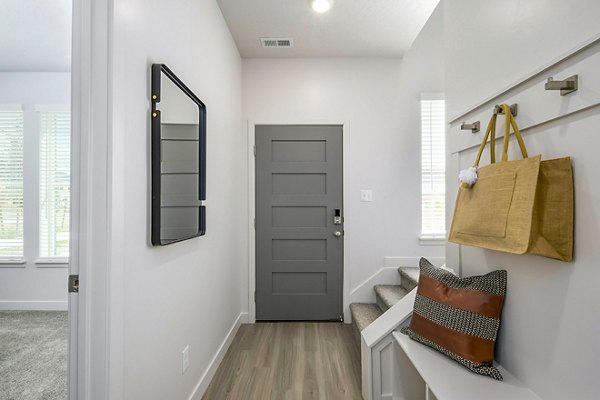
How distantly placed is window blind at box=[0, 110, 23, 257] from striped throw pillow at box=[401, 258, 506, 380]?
12.9 feet

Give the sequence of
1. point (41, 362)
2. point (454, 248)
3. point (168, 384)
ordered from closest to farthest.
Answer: point (168, 384) → point (454, 248) → point (41, 362)

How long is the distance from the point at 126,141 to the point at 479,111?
56.5 inches

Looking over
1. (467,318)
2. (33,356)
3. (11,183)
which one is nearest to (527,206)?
(467,318)

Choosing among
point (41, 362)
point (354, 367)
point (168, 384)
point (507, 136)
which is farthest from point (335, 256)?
point (41, 362)

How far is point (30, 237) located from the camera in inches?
127

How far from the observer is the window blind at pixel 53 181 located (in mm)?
3227

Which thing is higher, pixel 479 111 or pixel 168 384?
pixel 479 111

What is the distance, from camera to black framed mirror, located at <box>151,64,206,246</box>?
130 cm

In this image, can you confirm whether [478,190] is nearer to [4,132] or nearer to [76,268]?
[76,268]

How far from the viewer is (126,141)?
43.9 inches

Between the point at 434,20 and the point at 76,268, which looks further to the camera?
the point at 434,20

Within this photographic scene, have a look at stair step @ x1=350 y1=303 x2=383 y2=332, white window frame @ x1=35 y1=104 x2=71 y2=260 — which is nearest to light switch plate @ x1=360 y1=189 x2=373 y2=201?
stair step @ x1=350 y1=303 x2=383 y2=332

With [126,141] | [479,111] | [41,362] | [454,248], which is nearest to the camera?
[126,141]

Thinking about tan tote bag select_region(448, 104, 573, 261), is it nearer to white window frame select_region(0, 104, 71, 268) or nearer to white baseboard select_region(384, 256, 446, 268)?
white baseboard select_region(384, 256, 446, 268)
